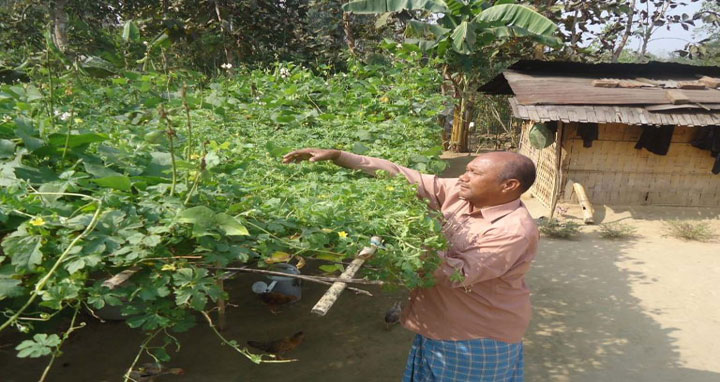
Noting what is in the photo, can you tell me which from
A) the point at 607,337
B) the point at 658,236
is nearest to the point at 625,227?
the point at 658,236

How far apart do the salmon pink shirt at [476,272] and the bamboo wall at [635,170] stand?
23.2 ft

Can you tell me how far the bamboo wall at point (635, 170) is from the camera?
9.04 m

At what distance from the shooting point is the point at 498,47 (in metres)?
11.0

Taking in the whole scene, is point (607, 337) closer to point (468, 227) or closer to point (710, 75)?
point (468, 227)

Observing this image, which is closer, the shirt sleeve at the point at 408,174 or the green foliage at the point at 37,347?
the green foliage at the point at 37,347

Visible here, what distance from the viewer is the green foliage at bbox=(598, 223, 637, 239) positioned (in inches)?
318

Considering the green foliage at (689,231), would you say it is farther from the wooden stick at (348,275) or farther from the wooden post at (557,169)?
the wooden stick at (348,275)

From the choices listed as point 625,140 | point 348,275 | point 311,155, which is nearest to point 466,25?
point 625,140

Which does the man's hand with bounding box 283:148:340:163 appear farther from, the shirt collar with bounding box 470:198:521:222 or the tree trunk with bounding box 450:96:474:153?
the tree trunk with bounding box 450:96:474:153

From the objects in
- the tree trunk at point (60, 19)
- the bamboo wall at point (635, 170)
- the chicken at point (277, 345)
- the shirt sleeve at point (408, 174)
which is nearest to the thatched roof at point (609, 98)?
the bamboo wall at point (635, 170)

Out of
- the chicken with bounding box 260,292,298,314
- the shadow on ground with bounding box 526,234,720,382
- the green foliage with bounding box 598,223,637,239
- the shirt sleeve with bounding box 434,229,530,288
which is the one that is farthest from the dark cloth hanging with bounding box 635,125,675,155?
the shirt sleeve with bounding box 434,229,530,288

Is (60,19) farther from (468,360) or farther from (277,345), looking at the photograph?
(468,360)

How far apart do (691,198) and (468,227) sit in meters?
8.91

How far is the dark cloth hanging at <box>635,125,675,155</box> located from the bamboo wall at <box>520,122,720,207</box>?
0.15 metres
